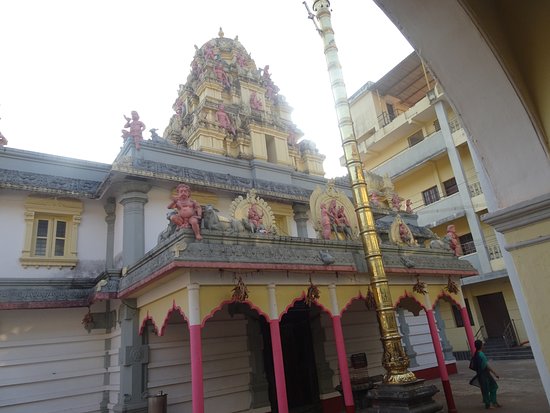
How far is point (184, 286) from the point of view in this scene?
7930mm

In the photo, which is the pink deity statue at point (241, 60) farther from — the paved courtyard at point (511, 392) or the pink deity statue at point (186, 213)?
the paved courtyard at point (511, 392)

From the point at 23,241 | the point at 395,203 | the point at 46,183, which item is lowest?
the point at 23,241

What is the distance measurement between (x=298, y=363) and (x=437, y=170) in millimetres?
18432

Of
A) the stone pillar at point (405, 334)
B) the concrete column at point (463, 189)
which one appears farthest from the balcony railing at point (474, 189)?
the stone pillar at point (405, 334)

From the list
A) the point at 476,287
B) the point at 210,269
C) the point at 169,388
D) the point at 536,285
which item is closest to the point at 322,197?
Result: the point at 210,269

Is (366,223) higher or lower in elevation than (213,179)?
lower

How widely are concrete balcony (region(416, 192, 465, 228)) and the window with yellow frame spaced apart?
2037cm

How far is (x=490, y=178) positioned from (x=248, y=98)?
15.9 meters

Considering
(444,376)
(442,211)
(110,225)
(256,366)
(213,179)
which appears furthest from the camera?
(442,211)

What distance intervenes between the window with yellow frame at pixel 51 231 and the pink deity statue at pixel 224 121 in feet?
23.2

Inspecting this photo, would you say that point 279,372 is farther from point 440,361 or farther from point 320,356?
point 440,361

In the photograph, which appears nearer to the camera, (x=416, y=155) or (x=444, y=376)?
(x=444, y=376)

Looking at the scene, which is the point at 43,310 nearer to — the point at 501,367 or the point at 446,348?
the point at 446,348

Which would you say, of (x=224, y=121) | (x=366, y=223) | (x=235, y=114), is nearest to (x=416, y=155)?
(x=235, y=114)
